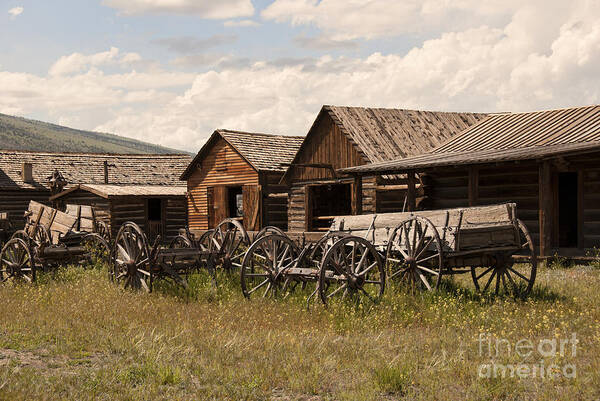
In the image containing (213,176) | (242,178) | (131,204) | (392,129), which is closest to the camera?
(392,129)

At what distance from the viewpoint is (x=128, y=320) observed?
9125 mm

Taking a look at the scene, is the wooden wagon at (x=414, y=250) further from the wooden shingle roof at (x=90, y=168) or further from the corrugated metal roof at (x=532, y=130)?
the wooden shingle roof at (x=90, y=168)

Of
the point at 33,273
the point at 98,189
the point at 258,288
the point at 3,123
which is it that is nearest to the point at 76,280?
the point at 33,273

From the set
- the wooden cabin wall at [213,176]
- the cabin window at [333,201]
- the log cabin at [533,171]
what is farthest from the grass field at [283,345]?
the cabin window at [333,201]

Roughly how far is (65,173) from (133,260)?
2616cm

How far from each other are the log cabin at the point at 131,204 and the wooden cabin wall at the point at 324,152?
8.21 m

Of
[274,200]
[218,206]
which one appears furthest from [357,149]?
[218,206]

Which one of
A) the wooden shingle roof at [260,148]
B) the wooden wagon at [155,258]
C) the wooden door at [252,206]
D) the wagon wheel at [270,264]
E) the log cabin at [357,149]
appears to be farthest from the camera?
the wooden shingle roof at [260,148]

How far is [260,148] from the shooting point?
27484 mm

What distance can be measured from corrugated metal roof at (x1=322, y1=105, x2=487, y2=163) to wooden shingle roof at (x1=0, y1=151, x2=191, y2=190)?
1462cm

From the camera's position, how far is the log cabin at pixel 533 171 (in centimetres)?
1531

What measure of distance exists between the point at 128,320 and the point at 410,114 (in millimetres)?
18642

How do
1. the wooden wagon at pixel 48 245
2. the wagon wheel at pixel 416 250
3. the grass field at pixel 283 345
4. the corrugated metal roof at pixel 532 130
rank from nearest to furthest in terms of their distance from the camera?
the grass field at pixel 283 345 < the wagon wheel at pixel 416 250 < the wooden wagon at pixel 48 245 < the corrugated metal roof at pixel 532 130

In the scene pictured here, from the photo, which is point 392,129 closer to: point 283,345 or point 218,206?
point 218,206
